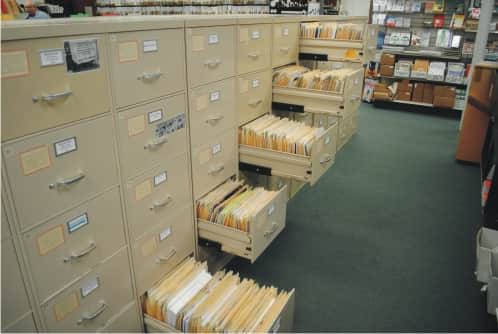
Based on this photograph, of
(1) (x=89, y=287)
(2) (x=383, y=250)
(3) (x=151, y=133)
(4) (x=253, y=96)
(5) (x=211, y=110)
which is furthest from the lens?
(2) (x=383, y=250)

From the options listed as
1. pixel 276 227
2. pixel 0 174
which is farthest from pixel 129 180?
pixel 276 227

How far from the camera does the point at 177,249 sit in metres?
2.05

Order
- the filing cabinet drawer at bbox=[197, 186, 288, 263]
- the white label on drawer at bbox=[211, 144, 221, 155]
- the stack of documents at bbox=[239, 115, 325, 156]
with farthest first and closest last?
the stack of documents at bbox=[239, 115, 325, 156]
the white label on drawer at bbox=[211, 144, 221, 155]
the filing cabinet drawer at bbox=[197, 186, 288, 263]

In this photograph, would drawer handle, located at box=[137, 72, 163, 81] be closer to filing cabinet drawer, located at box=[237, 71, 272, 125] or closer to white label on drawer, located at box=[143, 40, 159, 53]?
white label on drawer, located at box=[143, 40, 159, 53]

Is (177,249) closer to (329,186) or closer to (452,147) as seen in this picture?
(329,186)

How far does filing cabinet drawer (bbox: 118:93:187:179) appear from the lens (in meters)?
1.58

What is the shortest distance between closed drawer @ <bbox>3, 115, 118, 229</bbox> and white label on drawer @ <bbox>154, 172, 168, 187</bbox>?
0.85 feet

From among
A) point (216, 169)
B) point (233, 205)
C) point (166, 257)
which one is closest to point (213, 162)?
point (216, 169)

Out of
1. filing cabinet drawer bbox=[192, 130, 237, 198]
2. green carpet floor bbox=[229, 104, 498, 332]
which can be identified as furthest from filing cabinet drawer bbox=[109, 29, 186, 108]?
green carpet floor bbox=[229, 104, 498, 332]

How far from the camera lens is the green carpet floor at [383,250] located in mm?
2246

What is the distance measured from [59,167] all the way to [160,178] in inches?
21.8

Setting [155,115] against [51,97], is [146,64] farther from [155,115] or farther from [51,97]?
[51,97]

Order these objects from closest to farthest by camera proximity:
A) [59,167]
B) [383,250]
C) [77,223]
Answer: [59,167] → [77,223] → [383,250]

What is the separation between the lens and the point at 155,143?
173cm
